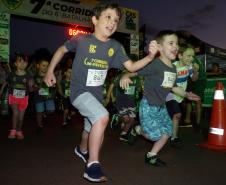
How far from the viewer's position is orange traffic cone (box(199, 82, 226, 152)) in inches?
204

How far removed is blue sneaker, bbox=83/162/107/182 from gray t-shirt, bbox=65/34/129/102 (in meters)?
0.76

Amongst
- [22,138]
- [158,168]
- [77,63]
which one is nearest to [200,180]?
[158,168]

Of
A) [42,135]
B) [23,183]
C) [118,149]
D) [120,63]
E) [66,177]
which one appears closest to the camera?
[23,183]

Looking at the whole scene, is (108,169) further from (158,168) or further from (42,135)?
(42,135)

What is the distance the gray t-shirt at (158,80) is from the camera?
165 inches

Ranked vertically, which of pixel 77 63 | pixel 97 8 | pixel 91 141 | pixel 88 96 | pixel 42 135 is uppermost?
pixel 97 8

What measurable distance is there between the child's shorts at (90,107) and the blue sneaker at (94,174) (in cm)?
44

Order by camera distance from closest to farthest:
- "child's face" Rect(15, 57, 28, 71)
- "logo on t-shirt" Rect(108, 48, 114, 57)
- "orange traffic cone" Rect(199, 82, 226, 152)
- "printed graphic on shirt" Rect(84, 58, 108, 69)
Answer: "printed graphic on shirt" Rect(84, 58, 108, 69), "logo on t-shirt" Rect(108, 48, 114, 57), "orange traffic cone" Rect(199, 82, 226, 152), "child's face" Rect(15, 57, 28, 71)

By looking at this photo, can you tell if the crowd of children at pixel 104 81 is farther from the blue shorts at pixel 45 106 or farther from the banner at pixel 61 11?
the banner at pixel 61 11

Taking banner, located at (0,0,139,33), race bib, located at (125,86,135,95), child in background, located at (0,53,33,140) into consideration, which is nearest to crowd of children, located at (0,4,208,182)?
race bib, located at (125,86,135,95)

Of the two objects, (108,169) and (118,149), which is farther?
(118,149)

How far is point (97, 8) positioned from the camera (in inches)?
145

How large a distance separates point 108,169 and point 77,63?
127 centimetres

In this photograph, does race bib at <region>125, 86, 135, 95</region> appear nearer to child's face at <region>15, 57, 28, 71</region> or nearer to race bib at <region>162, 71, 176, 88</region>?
child's face at <region>15, 57, 28, 71</region>
